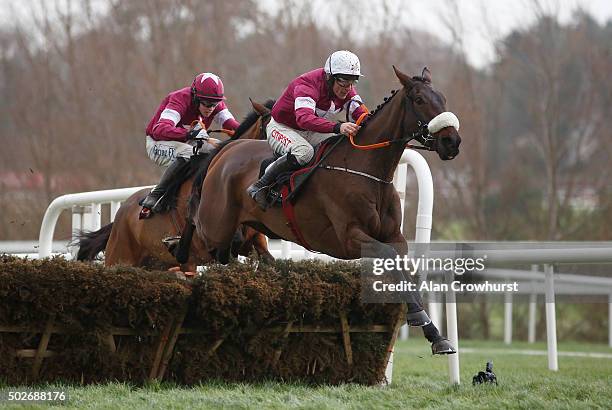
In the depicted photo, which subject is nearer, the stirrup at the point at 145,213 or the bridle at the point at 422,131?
the bridle at the point at 422,131

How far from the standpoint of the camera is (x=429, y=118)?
630 centimetres

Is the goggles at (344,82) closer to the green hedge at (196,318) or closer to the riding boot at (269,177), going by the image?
the riding boot at (269,177)

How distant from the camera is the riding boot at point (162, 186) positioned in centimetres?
829

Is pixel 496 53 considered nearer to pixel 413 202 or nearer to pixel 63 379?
pixel 413 202

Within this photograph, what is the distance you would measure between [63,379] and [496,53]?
44.4 feet

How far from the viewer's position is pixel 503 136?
Result: 25.2 m

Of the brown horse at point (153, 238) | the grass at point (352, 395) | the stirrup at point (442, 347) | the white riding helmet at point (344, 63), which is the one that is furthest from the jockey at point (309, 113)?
the grass at point (352, 395)

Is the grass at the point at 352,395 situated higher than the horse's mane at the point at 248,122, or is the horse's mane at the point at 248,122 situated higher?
the horse's mane at the point at 248,122

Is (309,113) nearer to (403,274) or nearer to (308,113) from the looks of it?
(308,113)

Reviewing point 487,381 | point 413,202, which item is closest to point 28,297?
point 487,381

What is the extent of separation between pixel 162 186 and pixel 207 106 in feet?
2.49

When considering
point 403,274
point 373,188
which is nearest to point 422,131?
point 373,188

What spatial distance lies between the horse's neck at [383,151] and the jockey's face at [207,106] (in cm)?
194

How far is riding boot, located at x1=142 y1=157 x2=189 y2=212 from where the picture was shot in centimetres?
829
